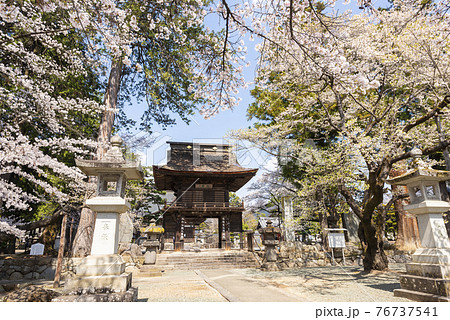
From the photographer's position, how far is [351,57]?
8.52 m

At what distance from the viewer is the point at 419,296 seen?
4258 millimetres

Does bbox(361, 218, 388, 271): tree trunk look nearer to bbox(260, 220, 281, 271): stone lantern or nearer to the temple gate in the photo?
bbox(260, 220, 281, 271): stone lantern

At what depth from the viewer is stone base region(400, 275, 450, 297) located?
3.98 metres

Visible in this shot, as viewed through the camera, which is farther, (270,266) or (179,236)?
(179,236)

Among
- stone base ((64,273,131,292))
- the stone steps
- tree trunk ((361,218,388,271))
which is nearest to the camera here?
stone base ((64,273,131,292))

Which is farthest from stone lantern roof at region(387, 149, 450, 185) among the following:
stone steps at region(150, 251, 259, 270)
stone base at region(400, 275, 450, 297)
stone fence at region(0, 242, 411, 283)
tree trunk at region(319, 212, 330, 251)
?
stone steps at region(150, 251, 259, 270)

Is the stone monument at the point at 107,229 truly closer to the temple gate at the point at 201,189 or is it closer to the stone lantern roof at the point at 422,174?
the stone lantern roof at the point at 422,174

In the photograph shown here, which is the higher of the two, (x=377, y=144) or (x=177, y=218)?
(x=377, y=144)

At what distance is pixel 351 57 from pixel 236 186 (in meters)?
12.6

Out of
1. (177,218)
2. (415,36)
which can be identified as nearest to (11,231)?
(177,218)

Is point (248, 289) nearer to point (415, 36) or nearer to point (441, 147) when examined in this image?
point (441, 147)

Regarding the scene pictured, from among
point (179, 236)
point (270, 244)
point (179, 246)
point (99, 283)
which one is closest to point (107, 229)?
point (99, 283)

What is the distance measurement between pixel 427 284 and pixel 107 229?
5.71m

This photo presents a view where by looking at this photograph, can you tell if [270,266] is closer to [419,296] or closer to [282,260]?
[282,260]
